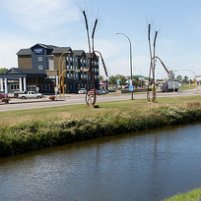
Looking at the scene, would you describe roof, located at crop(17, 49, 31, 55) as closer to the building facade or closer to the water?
the building facade

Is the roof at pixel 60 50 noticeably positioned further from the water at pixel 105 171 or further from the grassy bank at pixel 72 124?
the water at pixel 105 171

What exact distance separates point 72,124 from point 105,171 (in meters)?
9.83

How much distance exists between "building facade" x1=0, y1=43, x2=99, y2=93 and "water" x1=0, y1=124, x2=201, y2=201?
96342 mm

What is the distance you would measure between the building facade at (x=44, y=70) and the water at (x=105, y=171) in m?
96.3

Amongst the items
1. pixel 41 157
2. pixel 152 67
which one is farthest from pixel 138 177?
pixel 152 67

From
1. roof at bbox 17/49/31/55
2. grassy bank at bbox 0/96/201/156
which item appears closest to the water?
grassy bank at bbox 0/96/201/156

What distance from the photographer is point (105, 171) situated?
62.9 ft

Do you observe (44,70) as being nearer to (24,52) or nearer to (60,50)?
(60,50)

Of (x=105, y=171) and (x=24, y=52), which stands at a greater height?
(x=24, y=52)

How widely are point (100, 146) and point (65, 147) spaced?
2.07 metres

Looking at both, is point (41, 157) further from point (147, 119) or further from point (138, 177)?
point (147, 119)

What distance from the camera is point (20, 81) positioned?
12019 centimetres

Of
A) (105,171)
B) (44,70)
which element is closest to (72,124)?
(105,171)

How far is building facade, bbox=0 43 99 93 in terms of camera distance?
122 m
